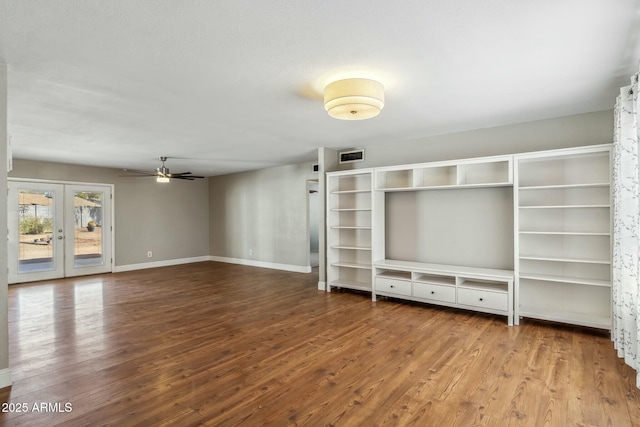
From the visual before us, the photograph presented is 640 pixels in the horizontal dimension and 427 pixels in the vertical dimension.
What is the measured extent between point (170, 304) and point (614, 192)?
578 cm

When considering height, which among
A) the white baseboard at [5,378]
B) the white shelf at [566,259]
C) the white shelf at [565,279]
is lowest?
the white baseboard at [5,378]

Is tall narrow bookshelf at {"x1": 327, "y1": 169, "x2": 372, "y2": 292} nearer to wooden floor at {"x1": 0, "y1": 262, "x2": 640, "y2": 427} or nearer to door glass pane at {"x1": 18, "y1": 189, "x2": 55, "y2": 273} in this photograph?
wooden floor at {"x1": 0, "y1": 262, "x2": 640, "y2": 427}

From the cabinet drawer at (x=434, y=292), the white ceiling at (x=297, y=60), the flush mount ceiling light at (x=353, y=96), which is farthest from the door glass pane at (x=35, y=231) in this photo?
the cabinet drawer at (x=434, y=292)

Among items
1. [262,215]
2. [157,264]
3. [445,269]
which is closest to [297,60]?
[445,269]

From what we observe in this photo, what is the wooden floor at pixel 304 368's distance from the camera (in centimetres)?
219

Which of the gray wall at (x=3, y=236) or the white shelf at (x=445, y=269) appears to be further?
the white shelf at (x=445, y=269)

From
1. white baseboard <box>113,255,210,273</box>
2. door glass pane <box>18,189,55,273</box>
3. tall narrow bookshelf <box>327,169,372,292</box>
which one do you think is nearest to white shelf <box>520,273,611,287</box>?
tall narrow bookshelf <box>327,169,372,292</box>

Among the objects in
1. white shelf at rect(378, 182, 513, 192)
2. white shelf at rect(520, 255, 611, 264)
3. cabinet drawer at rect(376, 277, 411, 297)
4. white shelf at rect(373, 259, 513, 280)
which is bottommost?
cabinet drawer at rect(376, 277, 411, 297)

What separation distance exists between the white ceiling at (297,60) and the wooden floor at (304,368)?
2.52m

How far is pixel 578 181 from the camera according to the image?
3.94 meters

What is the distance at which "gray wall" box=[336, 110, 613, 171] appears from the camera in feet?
12.8

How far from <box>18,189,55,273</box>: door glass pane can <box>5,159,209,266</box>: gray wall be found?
462mm

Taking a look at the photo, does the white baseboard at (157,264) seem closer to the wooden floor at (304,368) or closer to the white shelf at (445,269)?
the wooden floor at (304,368)

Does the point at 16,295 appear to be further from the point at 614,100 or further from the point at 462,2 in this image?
the point at 614,100
